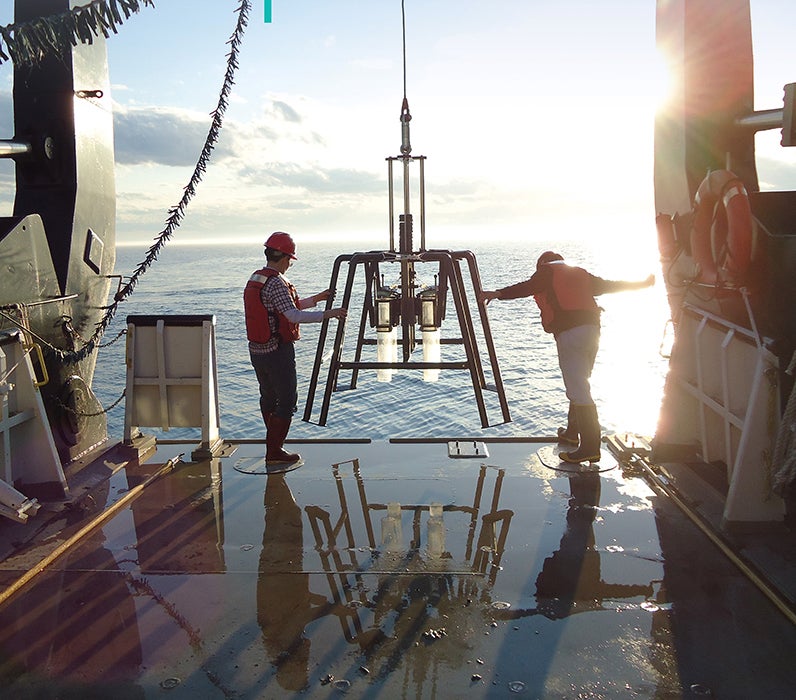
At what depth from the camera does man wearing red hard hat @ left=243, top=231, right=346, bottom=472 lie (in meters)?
5.64

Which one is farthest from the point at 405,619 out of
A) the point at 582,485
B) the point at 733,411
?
the point at 733,411

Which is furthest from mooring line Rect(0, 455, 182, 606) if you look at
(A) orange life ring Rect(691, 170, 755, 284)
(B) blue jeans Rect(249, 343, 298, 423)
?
(A) orange life ring Rect(691, 170, 755, 284)

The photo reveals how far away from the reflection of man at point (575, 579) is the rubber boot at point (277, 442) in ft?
8.21

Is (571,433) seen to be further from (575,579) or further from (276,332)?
(276,332)

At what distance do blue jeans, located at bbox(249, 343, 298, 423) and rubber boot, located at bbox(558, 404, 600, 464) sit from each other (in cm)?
245

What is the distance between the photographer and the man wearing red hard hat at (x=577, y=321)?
229 inches

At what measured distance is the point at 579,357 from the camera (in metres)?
5.88

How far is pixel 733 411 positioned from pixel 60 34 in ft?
16.6

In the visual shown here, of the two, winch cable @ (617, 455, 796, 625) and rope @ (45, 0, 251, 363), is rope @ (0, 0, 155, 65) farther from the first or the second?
winch cable @ (617, 455, 796, 625)

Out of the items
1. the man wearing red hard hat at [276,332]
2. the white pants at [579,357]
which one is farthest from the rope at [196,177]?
the white pants at [579,357]

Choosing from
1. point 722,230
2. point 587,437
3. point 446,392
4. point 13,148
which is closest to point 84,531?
point 13,148

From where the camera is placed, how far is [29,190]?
6.14 m

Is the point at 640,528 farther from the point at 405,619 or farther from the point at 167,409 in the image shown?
the point at 167,409

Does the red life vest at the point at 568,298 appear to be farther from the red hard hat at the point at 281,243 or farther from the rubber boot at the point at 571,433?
the red hard hat at the point at 281,243
